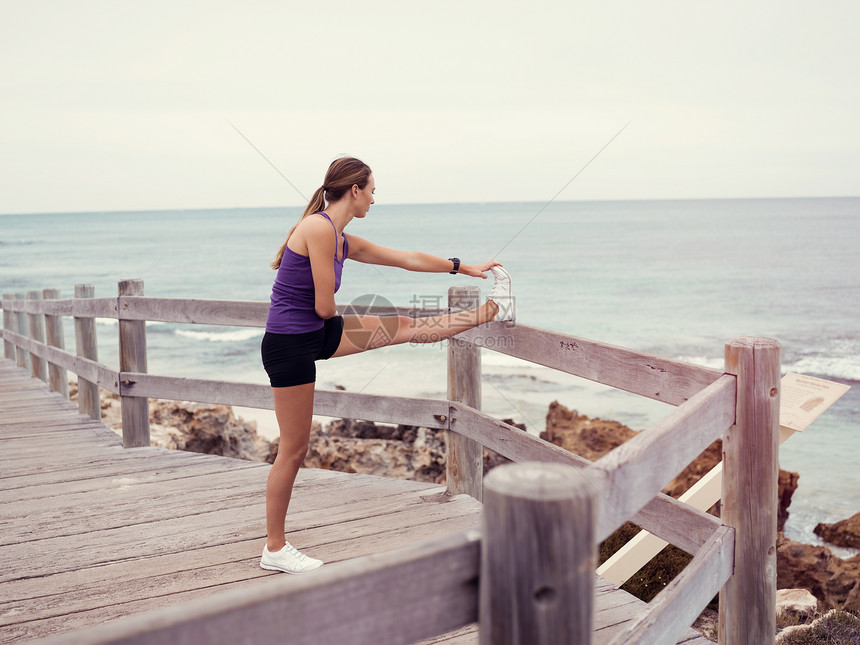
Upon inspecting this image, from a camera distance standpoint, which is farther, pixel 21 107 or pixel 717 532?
pixel 21 107

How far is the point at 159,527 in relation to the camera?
12.4 feet

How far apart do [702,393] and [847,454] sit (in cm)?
1265

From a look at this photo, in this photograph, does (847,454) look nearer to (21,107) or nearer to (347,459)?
(347,459)

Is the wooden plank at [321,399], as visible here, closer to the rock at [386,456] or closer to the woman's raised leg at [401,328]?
the woman's raised leg at [401,328]

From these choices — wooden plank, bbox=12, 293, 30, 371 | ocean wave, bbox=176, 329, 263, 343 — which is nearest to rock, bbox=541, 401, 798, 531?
wooden plank, bbox=12, 293, 30, 371

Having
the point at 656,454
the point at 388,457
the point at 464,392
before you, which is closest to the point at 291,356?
the point at 464,392

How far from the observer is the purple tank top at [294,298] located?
118 inches

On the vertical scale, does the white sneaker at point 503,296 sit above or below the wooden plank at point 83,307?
above

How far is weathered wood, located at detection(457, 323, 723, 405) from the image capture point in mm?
2334

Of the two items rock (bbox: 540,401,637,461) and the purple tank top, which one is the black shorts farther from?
rock (bbox: 540,401,637,461)

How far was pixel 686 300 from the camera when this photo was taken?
3366cm

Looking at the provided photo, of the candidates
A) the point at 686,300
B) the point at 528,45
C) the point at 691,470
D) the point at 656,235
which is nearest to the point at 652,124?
the point at 656,235

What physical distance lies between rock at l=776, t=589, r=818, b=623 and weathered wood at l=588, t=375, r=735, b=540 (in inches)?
131

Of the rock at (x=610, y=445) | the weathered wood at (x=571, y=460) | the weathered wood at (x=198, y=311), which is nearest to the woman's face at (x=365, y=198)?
the weathered wood at (x=571, y=460)
